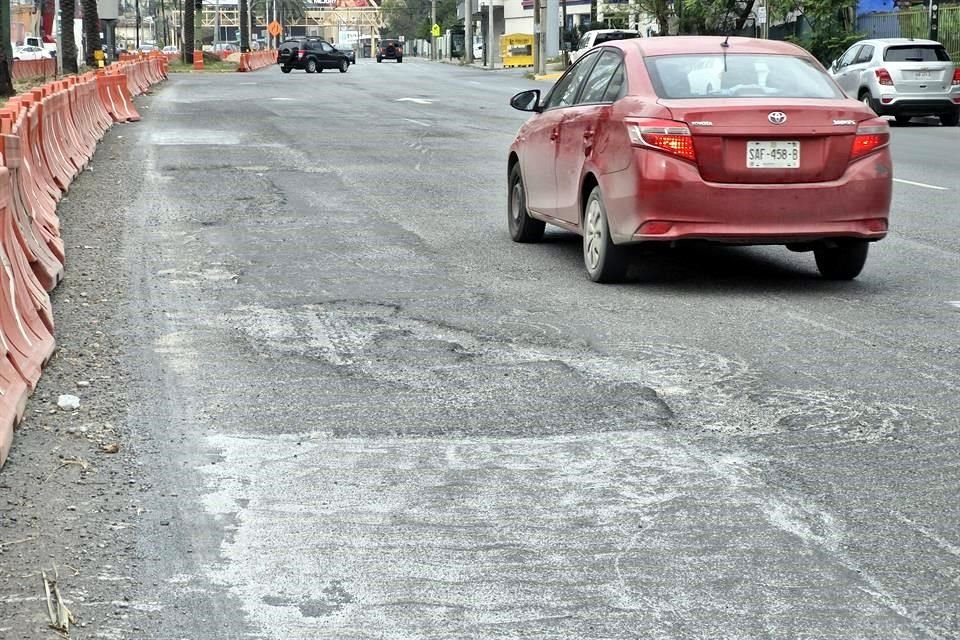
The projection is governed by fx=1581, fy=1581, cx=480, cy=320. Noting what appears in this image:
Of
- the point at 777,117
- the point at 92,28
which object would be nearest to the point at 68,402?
the point at 777,117

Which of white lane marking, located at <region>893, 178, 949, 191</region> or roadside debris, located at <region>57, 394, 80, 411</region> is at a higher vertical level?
white lane marking, located at <region>893, 178, 949, 191</region>

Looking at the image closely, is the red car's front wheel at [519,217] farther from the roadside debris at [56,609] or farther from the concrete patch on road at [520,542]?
the roadside debris at [56,609]

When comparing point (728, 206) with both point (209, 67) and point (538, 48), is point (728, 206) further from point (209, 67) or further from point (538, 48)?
point (209, 67)

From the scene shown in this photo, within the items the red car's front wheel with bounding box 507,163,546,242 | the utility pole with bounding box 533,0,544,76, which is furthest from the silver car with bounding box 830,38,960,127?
the utility pole with bounding box 533,0,544,76

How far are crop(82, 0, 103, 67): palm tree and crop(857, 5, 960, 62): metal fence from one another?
1045 inches

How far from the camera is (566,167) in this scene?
10578 mm

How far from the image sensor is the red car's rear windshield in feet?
31.5

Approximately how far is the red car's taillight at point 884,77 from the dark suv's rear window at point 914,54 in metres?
0.42

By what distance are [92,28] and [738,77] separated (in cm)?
5182

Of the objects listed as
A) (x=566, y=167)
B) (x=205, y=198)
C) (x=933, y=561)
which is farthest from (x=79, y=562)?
(x=205, y=198)

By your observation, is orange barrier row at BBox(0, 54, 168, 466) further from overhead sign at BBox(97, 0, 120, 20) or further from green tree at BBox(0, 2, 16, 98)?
overhead sign at BBox(97, 0, 120, 20)

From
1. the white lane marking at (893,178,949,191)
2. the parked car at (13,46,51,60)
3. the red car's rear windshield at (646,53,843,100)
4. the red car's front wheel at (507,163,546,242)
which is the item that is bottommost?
the white lane marking at (893,178,949,191)

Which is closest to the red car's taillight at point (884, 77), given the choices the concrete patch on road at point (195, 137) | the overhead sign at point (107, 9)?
the concrete patch on road at point (195, 137)

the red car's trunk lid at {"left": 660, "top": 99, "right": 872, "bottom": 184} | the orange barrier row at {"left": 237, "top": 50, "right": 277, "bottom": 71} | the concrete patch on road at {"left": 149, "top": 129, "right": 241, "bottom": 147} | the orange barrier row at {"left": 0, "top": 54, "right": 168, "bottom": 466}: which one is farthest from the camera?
the orange barrier row at {"left": 237, "top": 50, "right": 277, "bottom": 71}
